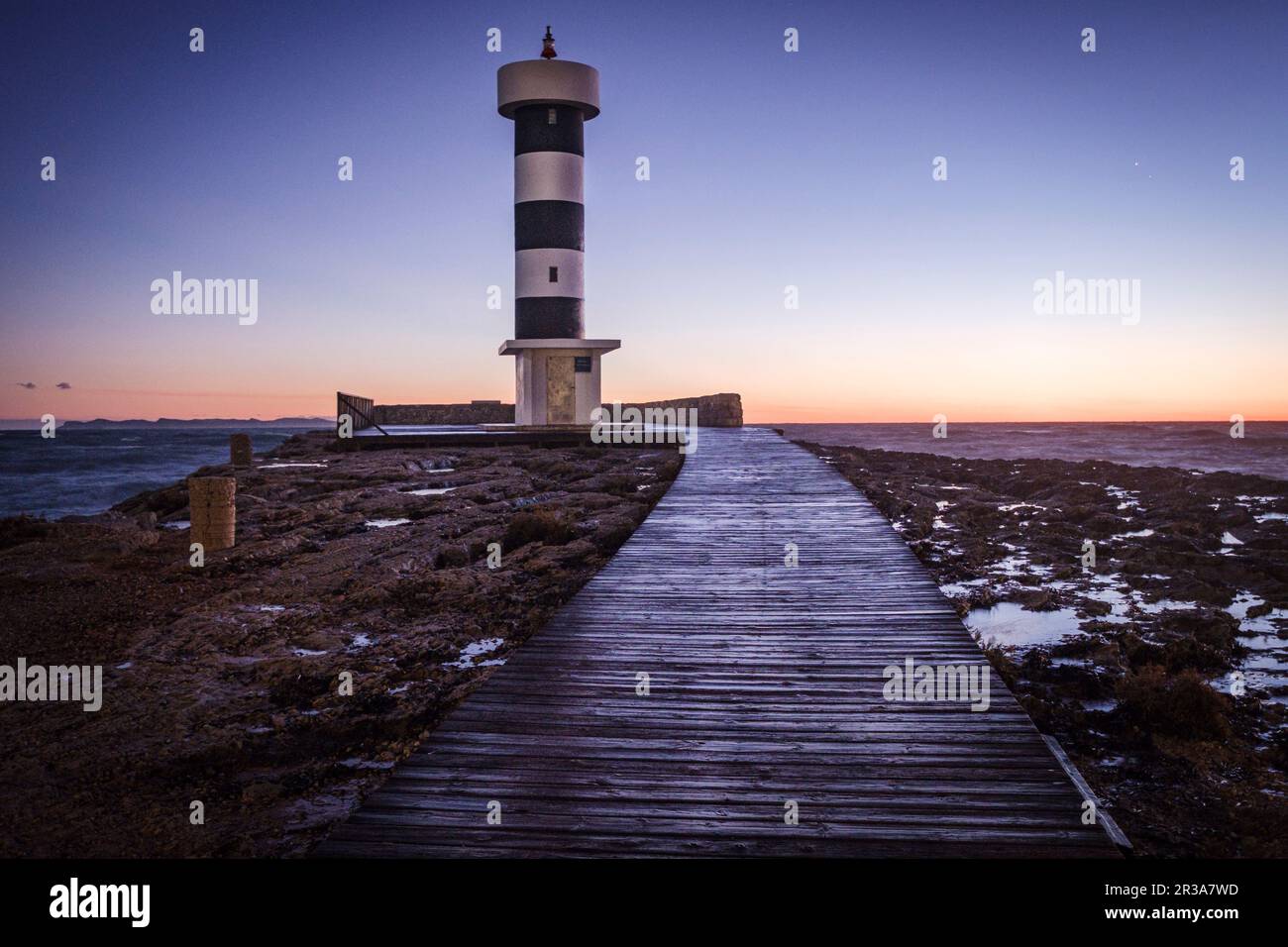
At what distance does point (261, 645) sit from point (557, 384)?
16923mm

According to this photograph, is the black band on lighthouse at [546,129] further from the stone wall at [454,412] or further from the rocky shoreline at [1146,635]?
the rocky shoreline at [1146,635]

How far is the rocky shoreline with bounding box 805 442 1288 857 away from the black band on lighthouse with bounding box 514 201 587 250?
435 inches

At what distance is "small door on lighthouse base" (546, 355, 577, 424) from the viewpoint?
22.7m

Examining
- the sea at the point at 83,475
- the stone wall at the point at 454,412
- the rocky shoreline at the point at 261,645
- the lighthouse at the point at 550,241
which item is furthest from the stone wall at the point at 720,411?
the sea at the point at 83,475

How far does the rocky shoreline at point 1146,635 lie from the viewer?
407 centimetres

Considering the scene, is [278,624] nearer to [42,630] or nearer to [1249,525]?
[42,630]

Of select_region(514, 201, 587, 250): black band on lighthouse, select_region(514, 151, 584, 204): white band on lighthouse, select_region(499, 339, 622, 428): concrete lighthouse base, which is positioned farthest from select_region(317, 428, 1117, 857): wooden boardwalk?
select_region(514, 151, 584, 204): white band on lighthouse

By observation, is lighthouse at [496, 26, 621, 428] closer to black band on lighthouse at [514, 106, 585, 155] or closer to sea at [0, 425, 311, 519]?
black band on lighthouse at [514, 106, 585, 155]

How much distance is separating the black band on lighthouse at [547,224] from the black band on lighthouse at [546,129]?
1.47 meters

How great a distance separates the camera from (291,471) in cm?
1717

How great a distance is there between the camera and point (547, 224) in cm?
2236

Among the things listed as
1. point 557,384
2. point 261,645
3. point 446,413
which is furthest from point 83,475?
point 261,645

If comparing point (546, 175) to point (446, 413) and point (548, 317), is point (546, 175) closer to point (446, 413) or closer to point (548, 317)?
point (548, 317)
